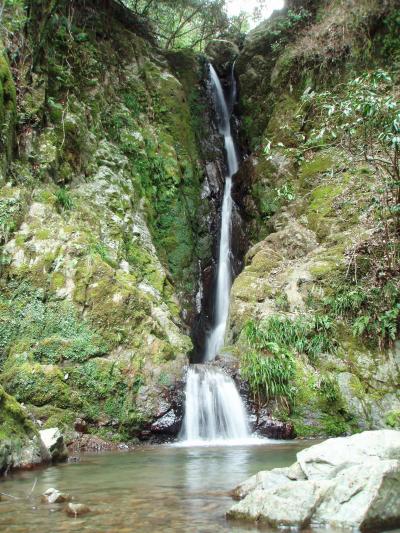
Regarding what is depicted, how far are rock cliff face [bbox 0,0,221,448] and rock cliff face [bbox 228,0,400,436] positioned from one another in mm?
1892

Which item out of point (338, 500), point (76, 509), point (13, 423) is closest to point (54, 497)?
point (76, 509)

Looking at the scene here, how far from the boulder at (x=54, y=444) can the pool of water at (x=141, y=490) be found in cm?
29

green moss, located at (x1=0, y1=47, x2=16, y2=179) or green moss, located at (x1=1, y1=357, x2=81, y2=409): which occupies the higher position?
green moss, located at (x1=0, y1=47, x2=16, y2=179)

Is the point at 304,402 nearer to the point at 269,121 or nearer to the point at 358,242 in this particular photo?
the point at 358,242

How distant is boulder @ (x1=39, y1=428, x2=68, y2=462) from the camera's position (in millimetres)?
6422

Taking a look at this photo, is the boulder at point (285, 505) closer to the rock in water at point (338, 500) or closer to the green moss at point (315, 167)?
the rock in water at point (338, 500)

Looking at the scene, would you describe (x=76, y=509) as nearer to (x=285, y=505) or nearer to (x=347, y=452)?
(x=285, y=505)

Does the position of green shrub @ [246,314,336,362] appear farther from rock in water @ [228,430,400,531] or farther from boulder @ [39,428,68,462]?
rock in water @ [228,430,400,531]

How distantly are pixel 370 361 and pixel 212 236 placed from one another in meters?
7.66

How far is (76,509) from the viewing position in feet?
12.5

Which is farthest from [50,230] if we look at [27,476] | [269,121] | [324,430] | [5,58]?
[269,121]

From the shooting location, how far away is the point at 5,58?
37.6 feet

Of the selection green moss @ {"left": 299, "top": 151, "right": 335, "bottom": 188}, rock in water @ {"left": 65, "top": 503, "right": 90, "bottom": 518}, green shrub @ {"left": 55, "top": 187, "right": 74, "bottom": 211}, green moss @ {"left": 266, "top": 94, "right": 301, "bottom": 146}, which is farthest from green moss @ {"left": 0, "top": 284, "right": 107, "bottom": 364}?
green moss @ {"left": 266, "top": 94, "right": 301, "bottom": 146}

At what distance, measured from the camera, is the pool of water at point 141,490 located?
355 cm
